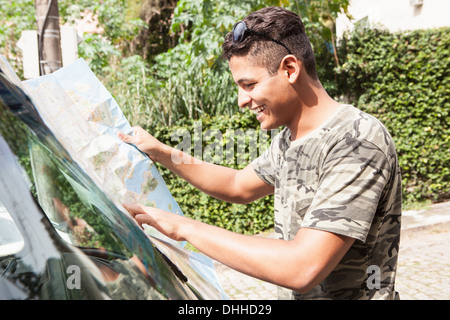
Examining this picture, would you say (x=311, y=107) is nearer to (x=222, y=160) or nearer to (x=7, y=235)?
(x=7, y=235)

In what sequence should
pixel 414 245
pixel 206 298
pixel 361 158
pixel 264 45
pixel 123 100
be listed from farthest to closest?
pixel 123 100 → pixel 414 245 → pixel 264 45 → pixel 361 158 → pixel 206 298

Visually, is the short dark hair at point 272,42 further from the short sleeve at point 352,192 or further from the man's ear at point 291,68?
the short sleeve at point 352,192

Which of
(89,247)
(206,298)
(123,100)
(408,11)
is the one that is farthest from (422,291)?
(408,11)

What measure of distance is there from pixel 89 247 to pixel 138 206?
368mm

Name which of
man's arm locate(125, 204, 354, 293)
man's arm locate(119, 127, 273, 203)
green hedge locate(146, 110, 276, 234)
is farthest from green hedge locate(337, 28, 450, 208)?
man's arm locate(125, 204, 354, 293)

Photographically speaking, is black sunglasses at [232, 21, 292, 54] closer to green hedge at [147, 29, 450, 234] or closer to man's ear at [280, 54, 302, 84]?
man's ear at [280, 54, 302, 84]

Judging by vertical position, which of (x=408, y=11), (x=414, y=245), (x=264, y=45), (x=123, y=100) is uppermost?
(x=408, y=11)

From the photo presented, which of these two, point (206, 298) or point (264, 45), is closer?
point (206, 298)

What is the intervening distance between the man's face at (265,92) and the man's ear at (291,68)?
1 centimetres

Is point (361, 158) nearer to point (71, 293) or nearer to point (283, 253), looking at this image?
point (283, 253)

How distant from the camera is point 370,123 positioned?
138cm

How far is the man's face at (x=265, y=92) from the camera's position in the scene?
1564 mm

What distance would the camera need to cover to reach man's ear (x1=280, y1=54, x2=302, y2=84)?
5.07ft

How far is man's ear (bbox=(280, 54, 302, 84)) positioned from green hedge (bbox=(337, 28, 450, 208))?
6006 millimetres
